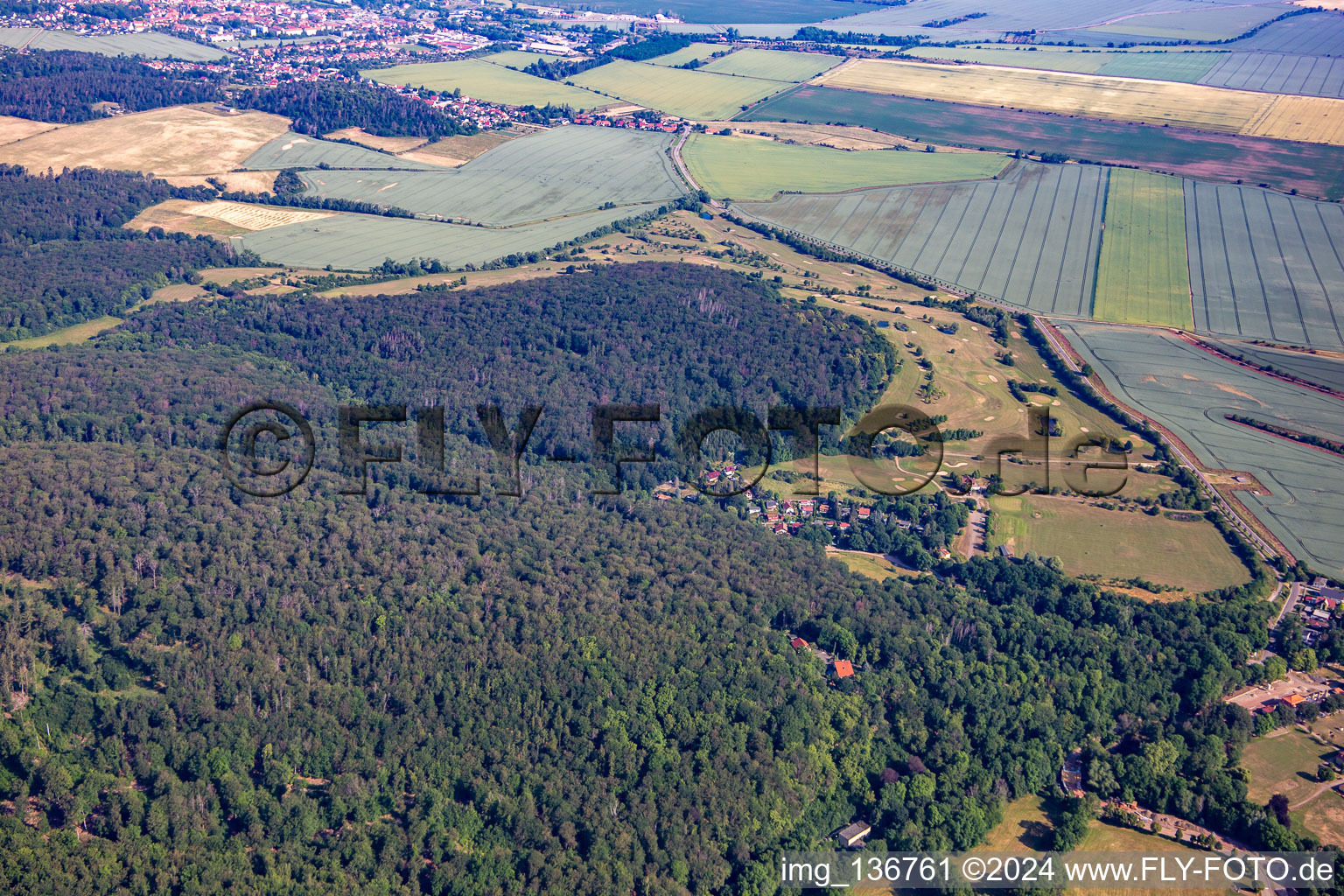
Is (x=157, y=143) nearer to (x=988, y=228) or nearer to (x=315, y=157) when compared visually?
(x=315, y=157)

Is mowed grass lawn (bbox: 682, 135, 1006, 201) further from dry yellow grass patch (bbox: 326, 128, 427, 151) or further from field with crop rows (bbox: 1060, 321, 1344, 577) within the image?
field with crop rows (bbox: 1060, 321, 1344, 577)

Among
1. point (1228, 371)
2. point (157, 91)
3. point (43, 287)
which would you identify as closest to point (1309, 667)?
point (1228, 371)

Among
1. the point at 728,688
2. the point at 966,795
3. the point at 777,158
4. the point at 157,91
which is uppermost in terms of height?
the point at 157,91

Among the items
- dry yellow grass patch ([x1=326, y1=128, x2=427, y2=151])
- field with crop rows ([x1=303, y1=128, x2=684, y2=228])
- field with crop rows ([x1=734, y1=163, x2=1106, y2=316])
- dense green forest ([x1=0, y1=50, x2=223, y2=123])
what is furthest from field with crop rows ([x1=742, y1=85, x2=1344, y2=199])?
dense green forest ([x1=0, y1=50, x2=223, y2=123])

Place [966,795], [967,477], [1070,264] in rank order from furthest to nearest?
1. [1070,264]
2. [967,477]
3. [966,795]

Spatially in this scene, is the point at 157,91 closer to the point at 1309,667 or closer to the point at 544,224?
the point at 544,224

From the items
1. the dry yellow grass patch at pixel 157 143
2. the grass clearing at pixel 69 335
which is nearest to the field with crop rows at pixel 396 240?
the grass clearing at pixel 69 335

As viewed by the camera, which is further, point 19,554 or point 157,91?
point 157,91

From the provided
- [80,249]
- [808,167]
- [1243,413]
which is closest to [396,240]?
[80,249]
